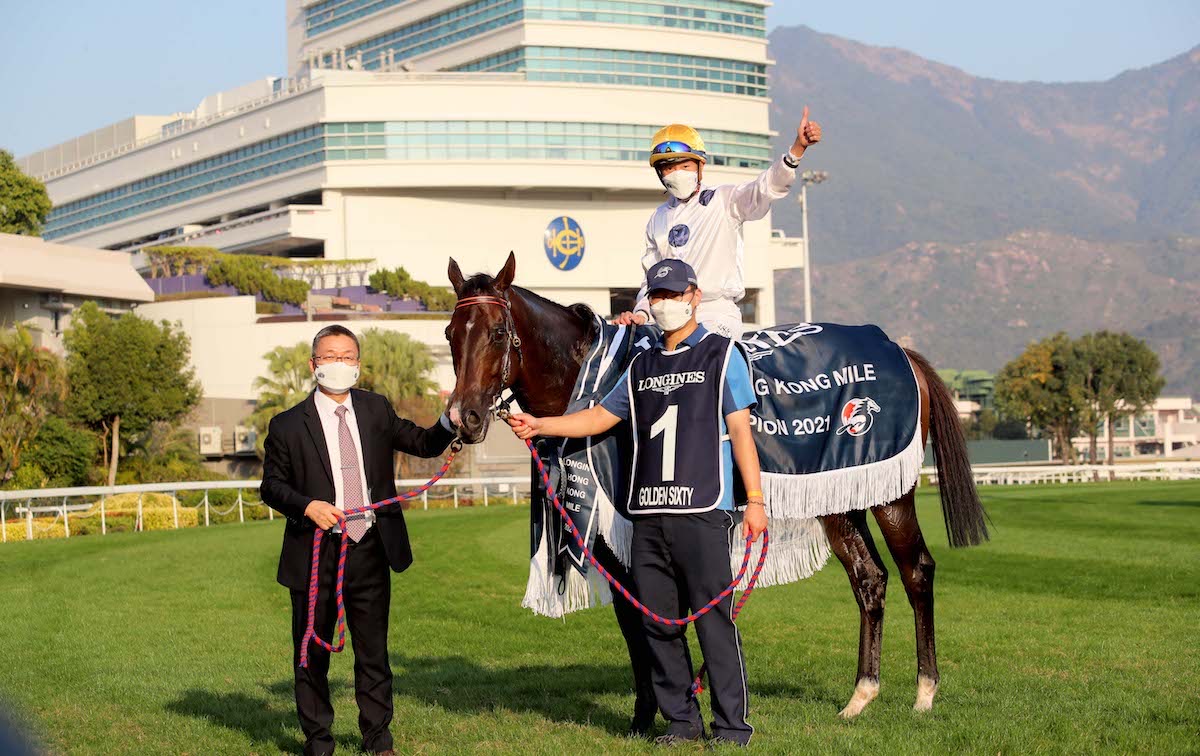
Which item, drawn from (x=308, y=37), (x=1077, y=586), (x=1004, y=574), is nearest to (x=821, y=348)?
(x=1077, y=586)

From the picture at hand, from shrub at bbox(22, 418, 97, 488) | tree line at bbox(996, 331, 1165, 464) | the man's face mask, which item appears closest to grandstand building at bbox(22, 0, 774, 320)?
tree line at bbox(996, 331, 1165, 464)

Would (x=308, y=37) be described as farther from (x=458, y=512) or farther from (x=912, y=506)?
(x=912, y=506)

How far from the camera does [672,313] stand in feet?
22.8

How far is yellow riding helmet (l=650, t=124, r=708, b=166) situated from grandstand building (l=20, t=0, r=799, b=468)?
74.6 m

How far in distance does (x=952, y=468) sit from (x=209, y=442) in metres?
54.5

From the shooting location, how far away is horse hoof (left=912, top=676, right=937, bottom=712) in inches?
327

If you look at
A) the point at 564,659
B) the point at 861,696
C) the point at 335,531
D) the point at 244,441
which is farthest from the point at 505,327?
the point at 244,441

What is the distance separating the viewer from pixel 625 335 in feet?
25.6

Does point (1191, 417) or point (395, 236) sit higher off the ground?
point (395, 236)

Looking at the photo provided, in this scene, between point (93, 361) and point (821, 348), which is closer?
point (821, 348)

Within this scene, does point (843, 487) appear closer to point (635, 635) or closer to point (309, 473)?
point (635, 635)

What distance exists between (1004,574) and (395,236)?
241ft

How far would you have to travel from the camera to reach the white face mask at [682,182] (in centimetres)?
810

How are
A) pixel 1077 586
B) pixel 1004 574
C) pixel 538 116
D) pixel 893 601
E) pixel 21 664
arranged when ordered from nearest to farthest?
pixel 21 664 < pixel 893 601 < pixel 1077 586 < pixel 1004 574 < pixel 538 116
